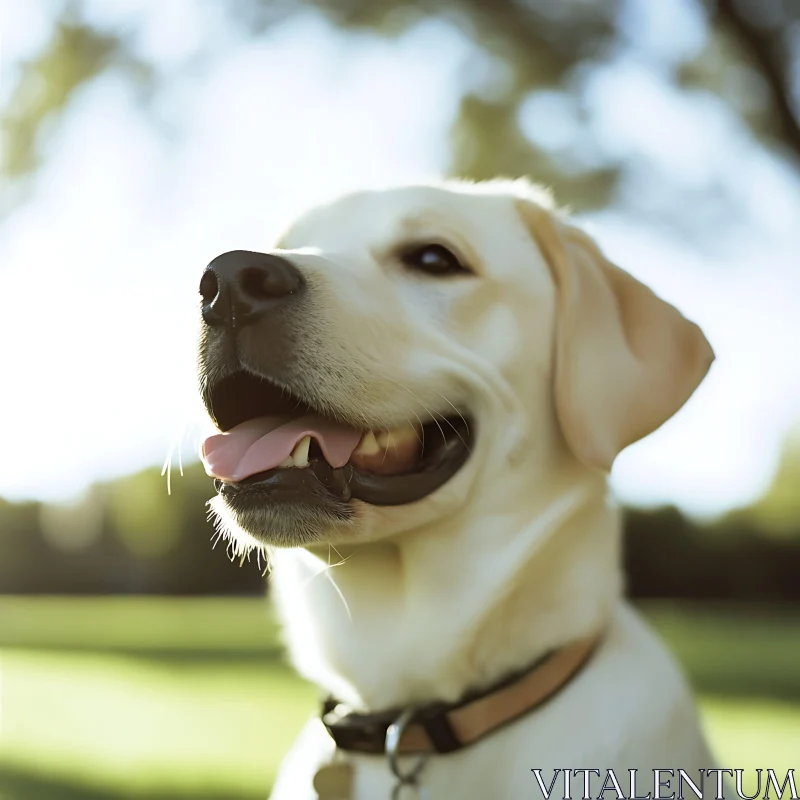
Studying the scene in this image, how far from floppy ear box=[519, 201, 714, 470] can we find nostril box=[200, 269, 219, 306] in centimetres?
95

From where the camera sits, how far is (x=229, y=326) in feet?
7.24

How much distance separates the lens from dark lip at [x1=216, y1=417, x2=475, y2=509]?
88.0 inches

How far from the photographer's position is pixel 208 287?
2199mm

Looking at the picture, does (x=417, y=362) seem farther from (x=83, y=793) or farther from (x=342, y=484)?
(x=83, y=793)

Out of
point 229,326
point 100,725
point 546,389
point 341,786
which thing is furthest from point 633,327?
point 100,725

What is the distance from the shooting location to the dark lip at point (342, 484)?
2236mm

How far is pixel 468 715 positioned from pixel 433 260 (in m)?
1.23

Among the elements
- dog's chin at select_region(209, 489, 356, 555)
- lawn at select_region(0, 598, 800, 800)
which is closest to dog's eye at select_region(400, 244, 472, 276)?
dog's chin at select_region(209, 489, 356, 555)

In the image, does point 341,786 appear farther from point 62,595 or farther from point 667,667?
point 62,595

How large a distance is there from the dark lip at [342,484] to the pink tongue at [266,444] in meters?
0.03

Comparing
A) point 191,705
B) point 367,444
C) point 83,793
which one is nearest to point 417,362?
point 367,444

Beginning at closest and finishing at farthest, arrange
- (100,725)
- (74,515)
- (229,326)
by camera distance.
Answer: (229,326) → (100,725) → (74,515)

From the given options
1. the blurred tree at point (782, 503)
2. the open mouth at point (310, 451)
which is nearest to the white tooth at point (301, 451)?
the open mouth at point (310, 451)

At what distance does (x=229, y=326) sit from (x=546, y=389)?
0.90 meters
